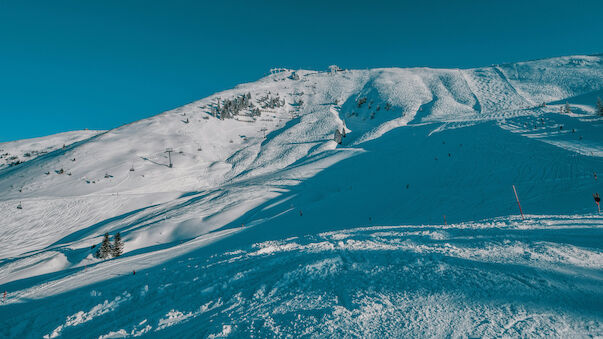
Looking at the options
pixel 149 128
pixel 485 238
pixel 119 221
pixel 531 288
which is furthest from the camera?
pixel 149 128

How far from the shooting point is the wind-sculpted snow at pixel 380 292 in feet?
12.0

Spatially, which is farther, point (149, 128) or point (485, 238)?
point (149, 128)

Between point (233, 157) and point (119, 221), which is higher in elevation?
point (233, 157)

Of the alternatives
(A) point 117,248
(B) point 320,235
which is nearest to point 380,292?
(B) point 320,235

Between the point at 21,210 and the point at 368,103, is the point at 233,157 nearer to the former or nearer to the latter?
the point at 21,210

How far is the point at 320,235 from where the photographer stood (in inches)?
419

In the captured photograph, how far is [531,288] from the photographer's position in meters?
4.18

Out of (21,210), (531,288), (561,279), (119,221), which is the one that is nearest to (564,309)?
(531,288)

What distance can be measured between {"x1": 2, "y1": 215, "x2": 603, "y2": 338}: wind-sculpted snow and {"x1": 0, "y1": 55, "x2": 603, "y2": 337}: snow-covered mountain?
0.13ft

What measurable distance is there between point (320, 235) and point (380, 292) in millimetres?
5976

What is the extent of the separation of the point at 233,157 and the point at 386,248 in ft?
148

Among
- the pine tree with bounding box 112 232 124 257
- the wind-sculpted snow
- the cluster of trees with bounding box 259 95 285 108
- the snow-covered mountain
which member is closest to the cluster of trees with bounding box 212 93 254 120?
the cluster of trees with bounding box 259 95 285 108

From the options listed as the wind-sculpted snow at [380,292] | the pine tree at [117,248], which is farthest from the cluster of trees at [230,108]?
the wind-sculpted snow at [380,292]

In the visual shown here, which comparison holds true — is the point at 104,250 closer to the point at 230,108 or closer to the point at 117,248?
the point at 117,248
